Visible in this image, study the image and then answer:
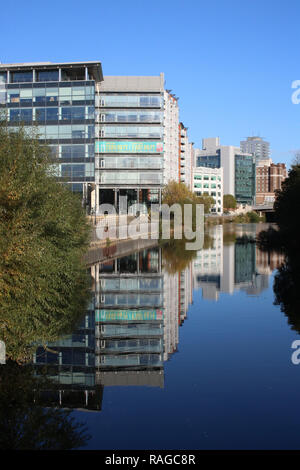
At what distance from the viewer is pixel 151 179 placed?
83.5m

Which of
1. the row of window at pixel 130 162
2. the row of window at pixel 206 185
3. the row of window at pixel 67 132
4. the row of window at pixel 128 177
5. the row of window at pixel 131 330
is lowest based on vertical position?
the row of window at pixel 131 330

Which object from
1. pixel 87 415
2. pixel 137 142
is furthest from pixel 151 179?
pixel 87 415

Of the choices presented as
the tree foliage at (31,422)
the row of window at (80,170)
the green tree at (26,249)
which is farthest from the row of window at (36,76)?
the tree foliage at (31,422)

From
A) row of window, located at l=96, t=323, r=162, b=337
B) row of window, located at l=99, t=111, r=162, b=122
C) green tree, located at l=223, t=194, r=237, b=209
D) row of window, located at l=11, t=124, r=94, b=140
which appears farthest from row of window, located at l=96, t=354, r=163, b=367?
green tree, located at l=223, t=194, r=237, b=209

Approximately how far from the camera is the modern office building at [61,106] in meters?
68.7

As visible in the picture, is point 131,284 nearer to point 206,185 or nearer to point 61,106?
point 61,106

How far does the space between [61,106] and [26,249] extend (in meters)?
58.1

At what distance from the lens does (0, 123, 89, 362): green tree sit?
43.9ft

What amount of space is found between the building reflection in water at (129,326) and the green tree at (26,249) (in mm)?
757

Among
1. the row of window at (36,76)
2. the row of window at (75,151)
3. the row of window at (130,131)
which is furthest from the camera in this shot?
the row of window at (130,131)

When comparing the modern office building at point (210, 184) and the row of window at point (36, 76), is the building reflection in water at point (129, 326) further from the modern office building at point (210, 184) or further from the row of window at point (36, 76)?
the modern office building at point (210, 184)

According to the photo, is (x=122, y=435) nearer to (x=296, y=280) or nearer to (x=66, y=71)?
(x=296, y=280)

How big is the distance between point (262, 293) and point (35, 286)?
45.3 ft
